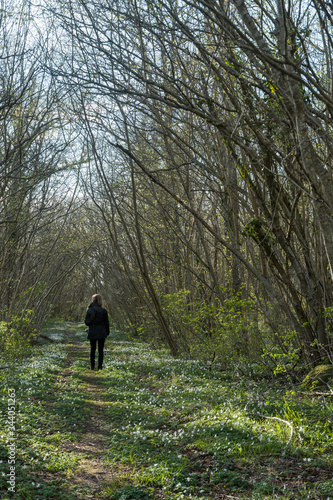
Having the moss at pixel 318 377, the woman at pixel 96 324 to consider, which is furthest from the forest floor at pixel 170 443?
the woman at pixel 96 324

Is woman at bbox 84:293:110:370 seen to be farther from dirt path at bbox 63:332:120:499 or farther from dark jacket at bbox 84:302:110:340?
dirt path at bbox 63:332:120:499

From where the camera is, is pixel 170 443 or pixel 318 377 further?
pixel 318 377

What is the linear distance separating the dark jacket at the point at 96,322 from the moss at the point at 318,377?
6.49 meters

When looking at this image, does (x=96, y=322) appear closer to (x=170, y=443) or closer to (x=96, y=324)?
(x=96, y=324)

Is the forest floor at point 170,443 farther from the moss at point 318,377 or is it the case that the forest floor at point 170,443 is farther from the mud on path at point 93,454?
the moss at point 318,377

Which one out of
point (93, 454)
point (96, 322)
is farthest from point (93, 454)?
point (96, 322)

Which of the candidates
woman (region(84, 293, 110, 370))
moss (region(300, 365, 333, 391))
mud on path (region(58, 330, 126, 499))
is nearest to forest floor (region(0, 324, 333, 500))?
mud on path (region(58, 330, 126, 499))

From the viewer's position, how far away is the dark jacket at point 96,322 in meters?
12.0

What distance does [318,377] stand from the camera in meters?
6.77

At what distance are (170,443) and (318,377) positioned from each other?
280 cm

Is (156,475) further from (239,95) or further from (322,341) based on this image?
(239,95)

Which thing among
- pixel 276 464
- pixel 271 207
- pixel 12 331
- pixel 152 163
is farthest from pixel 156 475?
pixel 152 163

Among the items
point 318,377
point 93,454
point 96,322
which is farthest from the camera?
point 96,322

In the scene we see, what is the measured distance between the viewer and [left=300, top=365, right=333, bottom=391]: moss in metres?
6.78
